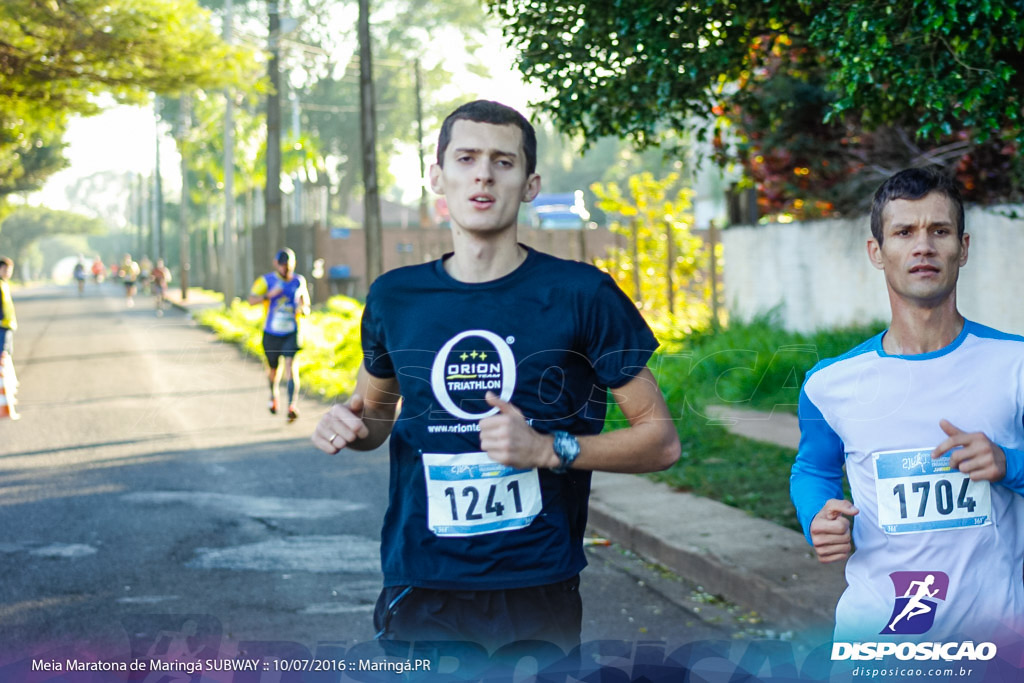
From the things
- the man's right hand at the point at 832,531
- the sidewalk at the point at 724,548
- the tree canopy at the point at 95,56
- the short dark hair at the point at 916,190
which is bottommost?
the sidewalk at the point at 724,548

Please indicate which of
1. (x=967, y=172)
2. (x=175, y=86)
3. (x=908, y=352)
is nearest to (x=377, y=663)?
(x=908, y=352)

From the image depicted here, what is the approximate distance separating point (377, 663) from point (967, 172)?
11.1m

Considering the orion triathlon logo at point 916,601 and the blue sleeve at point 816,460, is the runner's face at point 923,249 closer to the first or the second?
the blue sleeve at point 816,460

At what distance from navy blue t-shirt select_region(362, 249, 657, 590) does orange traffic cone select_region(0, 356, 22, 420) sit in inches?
491

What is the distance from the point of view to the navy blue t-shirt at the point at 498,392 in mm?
3104

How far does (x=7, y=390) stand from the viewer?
14.6 meters

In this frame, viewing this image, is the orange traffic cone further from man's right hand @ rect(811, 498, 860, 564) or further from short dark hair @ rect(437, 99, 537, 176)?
man's right hand @ rect(811, 498, 860, 564)

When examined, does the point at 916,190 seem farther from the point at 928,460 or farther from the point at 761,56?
the point at 761,56

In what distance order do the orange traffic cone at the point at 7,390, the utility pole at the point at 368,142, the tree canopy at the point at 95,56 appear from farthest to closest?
the tree canopy at the point at 95,56, the utility pole at the point at 368,142, the orange traffic cone at the point at 7,390

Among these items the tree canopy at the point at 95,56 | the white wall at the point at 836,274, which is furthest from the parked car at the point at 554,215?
the white wall at the point at 836,274

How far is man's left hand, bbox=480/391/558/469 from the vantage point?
284cm

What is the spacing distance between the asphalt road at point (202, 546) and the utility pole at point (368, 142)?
4.02m

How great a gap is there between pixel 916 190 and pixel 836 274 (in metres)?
12.1

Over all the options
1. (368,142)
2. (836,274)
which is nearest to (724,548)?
(836,274)
